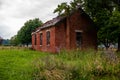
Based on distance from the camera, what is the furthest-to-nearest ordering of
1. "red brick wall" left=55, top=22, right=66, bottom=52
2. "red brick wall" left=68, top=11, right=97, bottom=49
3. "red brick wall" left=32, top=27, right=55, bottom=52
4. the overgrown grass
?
"red brick wall" left=32, top=27, right=55, bottom=52 < "red brick wall" left=68, top=11, right=97, bottom=49 < "red brick wall" left=55, top=22, right=66, bottom=52 < the overgrown grass

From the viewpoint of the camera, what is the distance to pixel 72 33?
129 ft

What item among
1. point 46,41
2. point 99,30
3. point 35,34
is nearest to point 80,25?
point 99,30

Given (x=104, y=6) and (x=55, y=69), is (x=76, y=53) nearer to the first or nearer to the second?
(x=55, y=69)

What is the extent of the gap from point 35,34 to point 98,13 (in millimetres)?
17785

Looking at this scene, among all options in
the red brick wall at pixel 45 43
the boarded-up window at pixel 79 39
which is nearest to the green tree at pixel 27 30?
the red brick wall at pixel 45 43

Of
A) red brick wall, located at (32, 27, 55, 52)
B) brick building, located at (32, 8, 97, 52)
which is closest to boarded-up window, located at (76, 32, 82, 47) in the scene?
brick building, located at (32, 8, 97, 52)

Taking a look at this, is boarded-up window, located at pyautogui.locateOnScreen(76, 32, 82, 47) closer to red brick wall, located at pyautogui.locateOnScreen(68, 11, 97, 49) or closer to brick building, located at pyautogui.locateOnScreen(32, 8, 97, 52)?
brick building, located at pyautogui.locateOnScreen(32, 8, 97, 52)

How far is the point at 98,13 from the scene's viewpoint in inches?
1531

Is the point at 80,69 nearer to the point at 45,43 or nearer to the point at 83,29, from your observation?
the point at 83,29

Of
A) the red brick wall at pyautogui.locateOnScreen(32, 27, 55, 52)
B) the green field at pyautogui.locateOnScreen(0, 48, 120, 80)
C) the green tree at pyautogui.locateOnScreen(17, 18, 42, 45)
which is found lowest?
the green field at pyautogui.locateOnScreen(0, 48, 120, 80)

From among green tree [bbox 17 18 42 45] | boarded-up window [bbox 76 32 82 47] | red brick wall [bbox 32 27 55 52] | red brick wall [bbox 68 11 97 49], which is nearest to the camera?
red brick wall [bbox 68 11 97 49]

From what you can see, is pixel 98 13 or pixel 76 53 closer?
pixel 76 53

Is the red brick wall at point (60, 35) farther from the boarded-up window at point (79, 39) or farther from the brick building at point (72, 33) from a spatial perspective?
the boarded-up window at point (79, 39)

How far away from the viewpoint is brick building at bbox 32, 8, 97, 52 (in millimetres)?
39188
